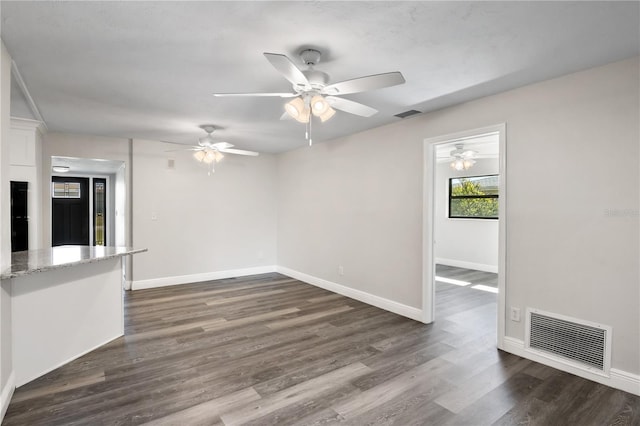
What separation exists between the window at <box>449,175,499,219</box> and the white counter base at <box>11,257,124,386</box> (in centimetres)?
657

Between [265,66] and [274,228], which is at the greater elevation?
[265,66]

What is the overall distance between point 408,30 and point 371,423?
2.42 meters

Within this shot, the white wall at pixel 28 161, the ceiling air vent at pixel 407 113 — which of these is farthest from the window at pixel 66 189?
the ceiling air vent at pixel 407 113

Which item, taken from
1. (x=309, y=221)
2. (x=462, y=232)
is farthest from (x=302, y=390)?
(x=462, y=232)

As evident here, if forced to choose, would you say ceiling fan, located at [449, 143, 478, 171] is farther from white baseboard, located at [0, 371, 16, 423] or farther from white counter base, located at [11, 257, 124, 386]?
white baseboard, located at [0, 371, 16, 423]

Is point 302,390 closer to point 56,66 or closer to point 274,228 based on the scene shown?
point 56,66

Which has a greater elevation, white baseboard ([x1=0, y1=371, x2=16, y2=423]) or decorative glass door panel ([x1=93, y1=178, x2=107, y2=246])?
decorative glass door panel ([x1=93, y1=178, x2=107, y2=246])

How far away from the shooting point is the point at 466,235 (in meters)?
7.25

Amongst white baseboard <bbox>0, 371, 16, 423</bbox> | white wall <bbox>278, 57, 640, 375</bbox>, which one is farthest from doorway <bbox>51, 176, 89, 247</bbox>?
white wall <bbox>278, 57, 640, 375</bbox>

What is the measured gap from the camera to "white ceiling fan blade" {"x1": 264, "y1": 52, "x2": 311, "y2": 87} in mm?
1784

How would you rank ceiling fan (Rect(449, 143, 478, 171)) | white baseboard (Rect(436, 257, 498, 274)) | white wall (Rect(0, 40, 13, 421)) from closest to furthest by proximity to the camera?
white wall (Rect(0, 40, 13, 421)) < ceiling fan (Rect(449, 143, 478, 171)) < white baseboard (Rect(436, 257, 498, 274))

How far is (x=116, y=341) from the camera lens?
329 centimetres

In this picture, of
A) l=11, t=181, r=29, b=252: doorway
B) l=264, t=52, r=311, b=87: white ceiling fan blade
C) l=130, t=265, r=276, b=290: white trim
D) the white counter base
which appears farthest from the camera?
l=130, t=265, r=276, b=290: white trim

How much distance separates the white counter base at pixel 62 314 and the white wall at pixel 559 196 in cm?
313
